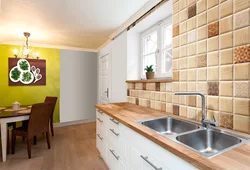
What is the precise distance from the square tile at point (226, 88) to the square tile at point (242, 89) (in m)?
0.03

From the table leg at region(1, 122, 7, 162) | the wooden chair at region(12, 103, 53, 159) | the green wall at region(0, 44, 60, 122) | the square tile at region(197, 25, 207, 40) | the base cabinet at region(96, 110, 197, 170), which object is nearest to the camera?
the base cabinet at region(96, 110, 197, 170)

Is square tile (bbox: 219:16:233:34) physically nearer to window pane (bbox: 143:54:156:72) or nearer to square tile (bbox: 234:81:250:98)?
square tile (bbox: 234:81:250:98)

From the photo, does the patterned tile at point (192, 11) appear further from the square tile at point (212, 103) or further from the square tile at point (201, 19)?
the square tile at point (212, 103)

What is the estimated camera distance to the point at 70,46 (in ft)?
14.6

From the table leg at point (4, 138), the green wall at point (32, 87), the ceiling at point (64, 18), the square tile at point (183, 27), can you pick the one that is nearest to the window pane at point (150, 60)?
the ceiling at point (64, 18)

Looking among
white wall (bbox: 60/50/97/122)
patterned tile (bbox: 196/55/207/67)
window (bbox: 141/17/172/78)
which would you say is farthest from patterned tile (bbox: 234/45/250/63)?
white wall (bbox: 60/50/97/122)

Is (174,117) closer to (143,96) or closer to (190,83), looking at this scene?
(190,83)

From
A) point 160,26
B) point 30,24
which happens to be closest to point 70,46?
point 30,24

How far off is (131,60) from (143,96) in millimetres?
750

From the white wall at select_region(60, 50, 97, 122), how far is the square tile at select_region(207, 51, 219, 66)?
3884 millimetres

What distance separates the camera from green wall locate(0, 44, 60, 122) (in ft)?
12.0

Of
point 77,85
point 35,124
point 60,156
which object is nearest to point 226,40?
point 60,156

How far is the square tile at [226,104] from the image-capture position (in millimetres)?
1044

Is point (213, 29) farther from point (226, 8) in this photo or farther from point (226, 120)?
point (226, 120)
